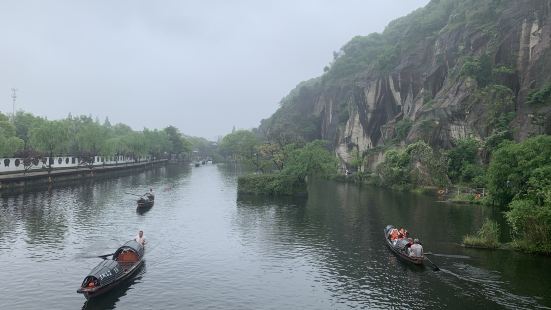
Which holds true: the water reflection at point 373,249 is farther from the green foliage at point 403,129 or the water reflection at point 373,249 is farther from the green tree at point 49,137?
the green tree at point 49,137

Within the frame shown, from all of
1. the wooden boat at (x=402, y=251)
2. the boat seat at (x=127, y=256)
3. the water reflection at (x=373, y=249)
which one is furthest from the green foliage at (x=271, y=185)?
the boat seat at (x=127, y=256)

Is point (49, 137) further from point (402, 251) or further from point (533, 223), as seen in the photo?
point (533, 223)

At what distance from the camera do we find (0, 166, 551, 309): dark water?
29.9 metres

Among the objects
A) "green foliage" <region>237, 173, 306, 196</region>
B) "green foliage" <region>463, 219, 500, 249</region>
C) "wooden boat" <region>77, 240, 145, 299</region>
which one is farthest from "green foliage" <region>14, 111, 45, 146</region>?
"green foliage" <region>463, 219, 500, 249</region>

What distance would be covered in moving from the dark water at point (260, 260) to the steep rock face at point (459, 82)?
29705 millimetres

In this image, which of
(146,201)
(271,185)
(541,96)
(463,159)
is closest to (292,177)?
(271,185)

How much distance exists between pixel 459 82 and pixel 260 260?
77.0 meters

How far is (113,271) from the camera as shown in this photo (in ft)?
103

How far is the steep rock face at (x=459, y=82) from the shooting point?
8362cm

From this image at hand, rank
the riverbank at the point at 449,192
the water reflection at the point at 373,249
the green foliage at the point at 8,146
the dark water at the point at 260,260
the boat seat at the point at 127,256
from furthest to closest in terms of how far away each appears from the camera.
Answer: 1. the green foliage at the point at 8,146
2. the riverbank at the point at 449,192
3. the boat seat at the point at 127,256
4. the water reflection at the point at 373,249
5. the dark water at the point at 260,260

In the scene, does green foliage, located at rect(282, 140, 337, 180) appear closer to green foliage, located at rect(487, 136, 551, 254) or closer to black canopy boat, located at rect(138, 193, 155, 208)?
black canopy boat, located at rect(138, 193, 155, 208)

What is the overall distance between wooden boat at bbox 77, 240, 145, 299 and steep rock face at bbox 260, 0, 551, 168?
63.1 metres

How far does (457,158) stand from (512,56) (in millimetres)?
24439

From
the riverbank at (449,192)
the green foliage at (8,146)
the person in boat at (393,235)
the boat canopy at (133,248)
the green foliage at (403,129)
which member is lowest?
the boat canopy at (133,248)
